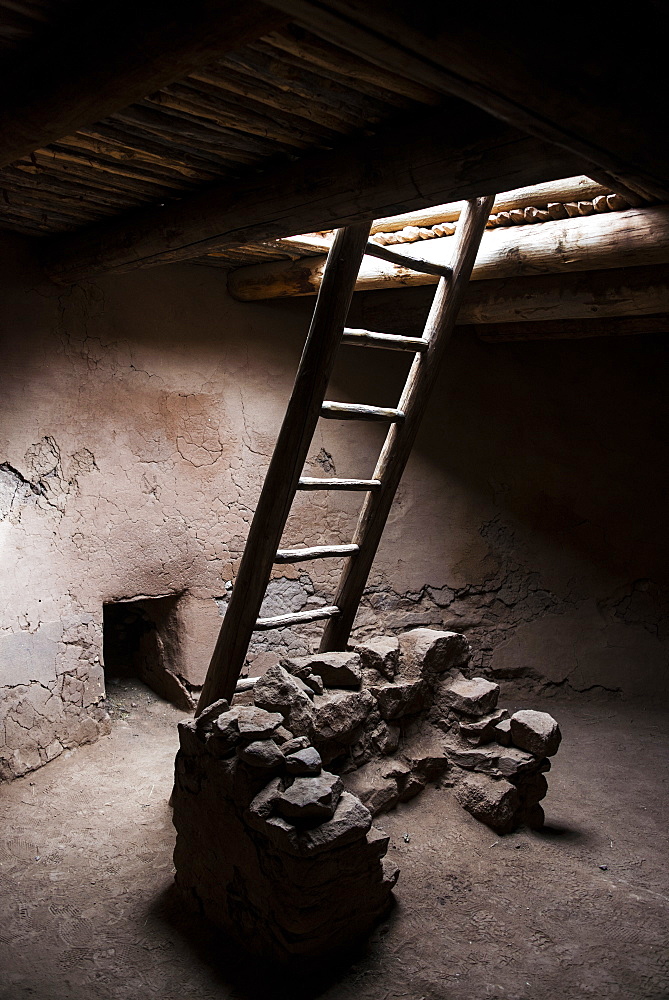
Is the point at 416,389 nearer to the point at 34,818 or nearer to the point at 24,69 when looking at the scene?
the point at 24,69

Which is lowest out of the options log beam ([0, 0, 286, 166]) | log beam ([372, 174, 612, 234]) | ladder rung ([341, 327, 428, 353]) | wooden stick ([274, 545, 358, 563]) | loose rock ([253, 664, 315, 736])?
loose rock ([253, 664, 315, 736])

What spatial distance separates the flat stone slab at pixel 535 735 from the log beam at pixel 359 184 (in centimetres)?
216

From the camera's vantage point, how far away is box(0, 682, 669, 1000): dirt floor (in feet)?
7.61

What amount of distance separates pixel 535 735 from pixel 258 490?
2.11 m

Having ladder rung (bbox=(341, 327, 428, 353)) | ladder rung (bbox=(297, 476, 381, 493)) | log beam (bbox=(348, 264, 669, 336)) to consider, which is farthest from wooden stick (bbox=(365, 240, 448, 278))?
ladder rung (bbox=(297, 476, 381, 493))

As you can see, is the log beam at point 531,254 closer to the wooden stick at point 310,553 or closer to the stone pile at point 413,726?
the wooden stick at point 310,553

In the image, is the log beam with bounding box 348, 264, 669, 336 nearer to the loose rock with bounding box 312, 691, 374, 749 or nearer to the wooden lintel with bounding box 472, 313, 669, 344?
the wooden lintel with bounding box 472, 313, 669, 344

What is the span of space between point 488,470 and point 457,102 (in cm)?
330

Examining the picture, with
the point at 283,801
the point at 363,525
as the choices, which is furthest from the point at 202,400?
the point at 283,801

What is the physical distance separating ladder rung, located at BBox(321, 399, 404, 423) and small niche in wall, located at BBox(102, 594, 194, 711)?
178 cm

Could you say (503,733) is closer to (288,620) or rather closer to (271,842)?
(288,620)

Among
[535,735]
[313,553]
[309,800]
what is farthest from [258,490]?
[309,800]

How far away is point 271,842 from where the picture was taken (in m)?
2.33

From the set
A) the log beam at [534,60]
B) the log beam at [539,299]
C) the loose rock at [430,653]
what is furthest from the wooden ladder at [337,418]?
the log beam at [534,60]
